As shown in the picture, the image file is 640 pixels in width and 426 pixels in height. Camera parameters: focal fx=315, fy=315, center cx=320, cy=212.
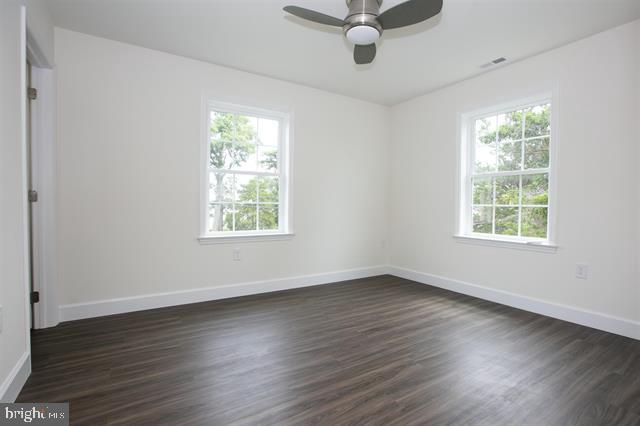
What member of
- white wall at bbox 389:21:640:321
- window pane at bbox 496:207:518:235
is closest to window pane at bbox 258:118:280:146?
white wall at bbox 389:21:640:321

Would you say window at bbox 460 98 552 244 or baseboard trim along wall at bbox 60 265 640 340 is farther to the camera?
window at bbox 460 98 552 244

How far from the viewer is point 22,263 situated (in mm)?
1933

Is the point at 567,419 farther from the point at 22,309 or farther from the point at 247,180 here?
the point at 247,180

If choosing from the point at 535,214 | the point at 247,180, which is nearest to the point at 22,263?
the point at 247,180

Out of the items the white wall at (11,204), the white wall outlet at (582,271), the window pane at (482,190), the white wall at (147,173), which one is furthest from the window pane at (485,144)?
the white wall at (11,204)

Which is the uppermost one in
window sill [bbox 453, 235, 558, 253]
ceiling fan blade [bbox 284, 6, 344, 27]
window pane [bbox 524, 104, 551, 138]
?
ceiling fan blade [bbox 284, 6, 344, 27]

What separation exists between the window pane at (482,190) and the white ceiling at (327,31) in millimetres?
1302

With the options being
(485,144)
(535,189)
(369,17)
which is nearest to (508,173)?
(535,189)

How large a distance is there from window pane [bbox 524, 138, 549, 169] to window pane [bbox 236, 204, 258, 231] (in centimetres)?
321

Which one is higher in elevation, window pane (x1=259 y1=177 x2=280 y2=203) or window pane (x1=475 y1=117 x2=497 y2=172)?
window pane (x1=475 y1=117 x2=497 y2=172)

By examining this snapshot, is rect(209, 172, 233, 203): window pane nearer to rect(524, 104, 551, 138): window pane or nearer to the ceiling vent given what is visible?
the ceiling vent

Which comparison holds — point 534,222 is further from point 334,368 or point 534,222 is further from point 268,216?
point 268,216

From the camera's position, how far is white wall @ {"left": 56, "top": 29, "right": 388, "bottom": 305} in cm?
296

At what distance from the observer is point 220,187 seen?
377 centimetres
